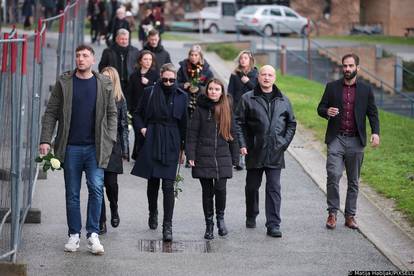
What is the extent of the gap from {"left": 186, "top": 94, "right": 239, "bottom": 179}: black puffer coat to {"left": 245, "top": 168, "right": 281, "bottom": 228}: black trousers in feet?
1.66

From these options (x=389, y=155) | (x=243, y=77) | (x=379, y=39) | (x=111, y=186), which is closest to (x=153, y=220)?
(x=111, y=186)

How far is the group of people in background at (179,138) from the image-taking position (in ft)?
35.7

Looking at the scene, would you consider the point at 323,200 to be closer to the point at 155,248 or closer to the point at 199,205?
the point at 199,205

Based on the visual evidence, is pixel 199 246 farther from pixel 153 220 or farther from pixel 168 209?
pixel 153 220

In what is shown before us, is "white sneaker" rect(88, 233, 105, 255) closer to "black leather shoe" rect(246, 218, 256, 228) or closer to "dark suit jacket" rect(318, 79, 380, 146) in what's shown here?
"black leather shoe" rect(246, 218, 256, 228)

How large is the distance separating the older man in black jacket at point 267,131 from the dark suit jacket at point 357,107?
52 cm

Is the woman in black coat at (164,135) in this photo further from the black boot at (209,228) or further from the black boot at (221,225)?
the black boot at (221,225)

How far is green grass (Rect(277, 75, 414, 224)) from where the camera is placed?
14762 mm

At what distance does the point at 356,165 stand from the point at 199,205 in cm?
206

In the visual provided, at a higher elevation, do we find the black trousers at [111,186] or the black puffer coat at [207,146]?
the black puffer coat at [207,146]

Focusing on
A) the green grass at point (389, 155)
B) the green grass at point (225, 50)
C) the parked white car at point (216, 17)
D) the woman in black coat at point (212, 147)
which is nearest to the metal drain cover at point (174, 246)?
the woman in black coat at point (212, 147)

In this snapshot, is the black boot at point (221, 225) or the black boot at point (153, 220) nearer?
the black boot at point (221, 225)

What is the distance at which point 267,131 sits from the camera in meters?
12.2

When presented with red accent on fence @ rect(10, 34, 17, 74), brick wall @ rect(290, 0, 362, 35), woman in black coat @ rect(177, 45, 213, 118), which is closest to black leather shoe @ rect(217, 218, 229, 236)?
red accent on fence @ rect(10, 34, 17, 74)
